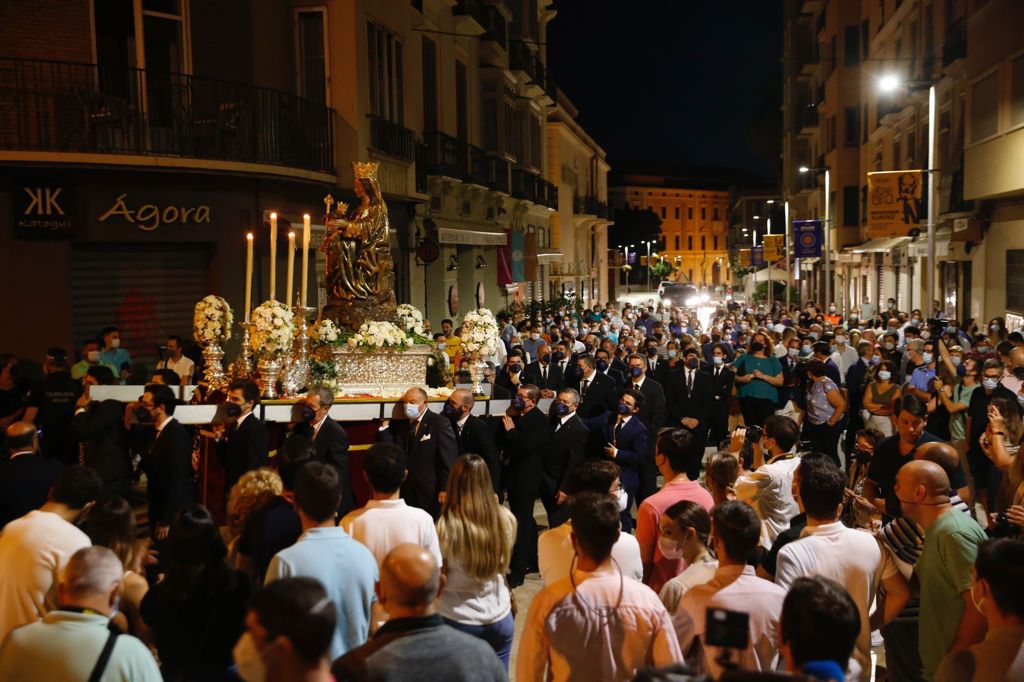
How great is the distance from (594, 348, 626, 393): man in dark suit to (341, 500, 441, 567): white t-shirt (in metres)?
7.69

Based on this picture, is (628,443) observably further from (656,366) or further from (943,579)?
(656,366)

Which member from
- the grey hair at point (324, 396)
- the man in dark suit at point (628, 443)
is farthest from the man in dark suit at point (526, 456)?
the grey hair at point (324, 396)

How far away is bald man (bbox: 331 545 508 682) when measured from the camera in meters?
3.66

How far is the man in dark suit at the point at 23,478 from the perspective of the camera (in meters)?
6.56

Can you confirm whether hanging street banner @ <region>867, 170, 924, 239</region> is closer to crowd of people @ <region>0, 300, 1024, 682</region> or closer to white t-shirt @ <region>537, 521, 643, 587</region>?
crowd of people @ <region>0, 300, 1024, 682</region>

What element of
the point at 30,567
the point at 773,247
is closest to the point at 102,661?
the point at 30,567

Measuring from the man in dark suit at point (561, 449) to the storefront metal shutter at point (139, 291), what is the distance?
818cm

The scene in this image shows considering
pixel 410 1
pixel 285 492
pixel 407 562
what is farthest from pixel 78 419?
pixel 410 1

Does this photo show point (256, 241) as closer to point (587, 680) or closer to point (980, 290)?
point (587, 680)

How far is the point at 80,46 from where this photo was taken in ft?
53.2

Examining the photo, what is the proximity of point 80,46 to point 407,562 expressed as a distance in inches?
588

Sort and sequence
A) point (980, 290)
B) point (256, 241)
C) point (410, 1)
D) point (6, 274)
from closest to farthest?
1. point (6, 274)
2. point (256, 241)
3. point (410, 1)
4. point (980, 290)

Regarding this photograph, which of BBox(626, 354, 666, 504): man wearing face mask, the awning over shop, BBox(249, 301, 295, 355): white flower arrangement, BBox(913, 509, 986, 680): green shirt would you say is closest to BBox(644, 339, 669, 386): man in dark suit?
BBox(626, 354, 666, 504): man wearing face mask

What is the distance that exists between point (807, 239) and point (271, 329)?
103 ft
